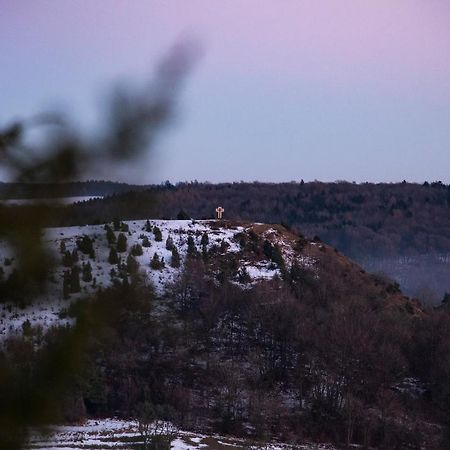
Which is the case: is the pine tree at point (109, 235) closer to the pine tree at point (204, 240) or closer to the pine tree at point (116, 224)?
the pine tree at point (116, 224)

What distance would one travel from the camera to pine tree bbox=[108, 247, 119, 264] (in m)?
2.51

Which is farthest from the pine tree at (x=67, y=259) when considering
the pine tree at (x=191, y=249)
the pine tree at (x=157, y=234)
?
the pine tree at (x=157, y=234)

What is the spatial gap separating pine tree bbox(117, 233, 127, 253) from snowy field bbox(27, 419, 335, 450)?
59.4ft

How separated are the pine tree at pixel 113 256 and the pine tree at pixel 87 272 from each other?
0.14m

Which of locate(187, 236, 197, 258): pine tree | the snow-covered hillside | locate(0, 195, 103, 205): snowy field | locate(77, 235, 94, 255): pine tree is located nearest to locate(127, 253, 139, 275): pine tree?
the snow-covered hillside

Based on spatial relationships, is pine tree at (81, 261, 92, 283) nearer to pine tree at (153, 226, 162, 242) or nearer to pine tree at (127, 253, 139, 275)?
pine tree at (127, 253, 139, 275)

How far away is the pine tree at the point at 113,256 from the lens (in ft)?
8.23

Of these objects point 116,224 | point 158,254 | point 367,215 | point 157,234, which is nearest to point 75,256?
point 116,224

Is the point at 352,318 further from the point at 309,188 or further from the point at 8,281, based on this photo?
the point at 309,188

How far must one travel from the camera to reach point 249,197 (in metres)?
84.9

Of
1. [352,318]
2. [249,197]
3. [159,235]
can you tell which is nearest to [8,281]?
[352,318]

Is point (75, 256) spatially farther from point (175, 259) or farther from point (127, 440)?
point (175, 259)

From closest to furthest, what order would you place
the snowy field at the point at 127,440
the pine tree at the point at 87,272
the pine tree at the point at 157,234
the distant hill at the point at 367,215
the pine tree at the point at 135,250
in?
1. the pine tree at the point at 87,272
2. the pine tree at the point at 135,250
3. the snowy field at the point at 127,440
4. the pine tree at the point at 157,234
5. the distant hill at the point at 367,215

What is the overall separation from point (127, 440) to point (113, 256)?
2043 cm
